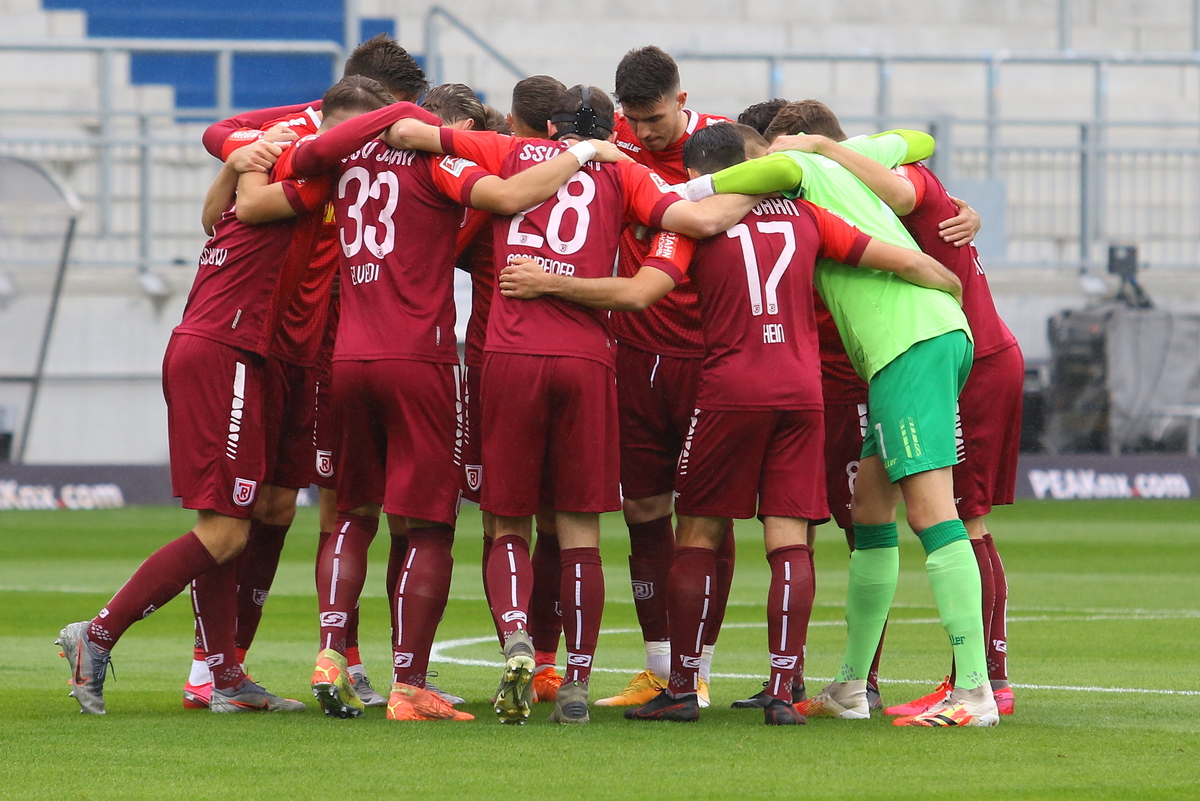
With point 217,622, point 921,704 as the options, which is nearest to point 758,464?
point 921,704

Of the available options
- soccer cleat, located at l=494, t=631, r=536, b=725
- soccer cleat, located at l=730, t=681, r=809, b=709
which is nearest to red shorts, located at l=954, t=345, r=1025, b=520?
soccer cleat, located at l=730, t=681, r=809, b=709

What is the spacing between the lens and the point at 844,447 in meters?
6.48

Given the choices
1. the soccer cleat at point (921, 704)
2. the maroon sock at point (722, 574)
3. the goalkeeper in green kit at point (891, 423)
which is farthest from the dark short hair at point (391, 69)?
the soccer cleat at point (921, 704)

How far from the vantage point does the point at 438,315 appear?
19.3 ft

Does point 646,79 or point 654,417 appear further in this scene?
point 654,417

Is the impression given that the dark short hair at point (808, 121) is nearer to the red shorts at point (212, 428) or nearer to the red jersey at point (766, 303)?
the red jersey at point (766, 303)

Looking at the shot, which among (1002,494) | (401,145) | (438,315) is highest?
(401,145)

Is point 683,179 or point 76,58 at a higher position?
point 76,58

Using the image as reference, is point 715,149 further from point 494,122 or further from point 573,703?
point 573,703

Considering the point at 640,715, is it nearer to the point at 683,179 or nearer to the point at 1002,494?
the point at 1002,494

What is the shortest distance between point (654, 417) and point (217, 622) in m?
1.82

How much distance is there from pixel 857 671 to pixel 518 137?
2.27 meters

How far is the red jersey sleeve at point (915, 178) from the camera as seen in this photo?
6.16 meters

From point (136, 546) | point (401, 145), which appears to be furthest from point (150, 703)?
point (136, 546)
